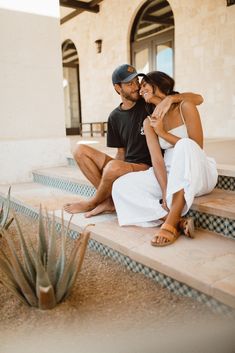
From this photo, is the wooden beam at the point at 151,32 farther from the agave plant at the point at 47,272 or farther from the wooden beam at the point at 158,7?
the agave plant at the point at 47,272

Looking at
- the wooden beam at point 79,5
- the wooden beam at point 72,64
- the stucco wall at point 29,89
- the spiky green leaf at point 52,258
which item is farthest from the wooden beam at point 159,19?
the spiky green leaf at point 52,258

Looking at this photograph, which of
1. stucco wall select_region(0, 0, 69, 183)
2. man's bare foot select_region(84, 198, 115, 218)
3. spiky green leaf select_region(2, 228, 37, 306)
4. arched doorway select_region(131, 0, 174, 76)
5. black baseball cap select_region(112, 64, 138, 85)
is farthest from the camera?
arched doorway select_region(131, 0, 174, 76)

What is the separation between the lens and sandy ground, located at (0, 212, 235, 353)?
1382 millimetres

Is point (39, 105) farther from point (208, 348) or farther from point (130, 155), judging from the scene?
point (208, 348)

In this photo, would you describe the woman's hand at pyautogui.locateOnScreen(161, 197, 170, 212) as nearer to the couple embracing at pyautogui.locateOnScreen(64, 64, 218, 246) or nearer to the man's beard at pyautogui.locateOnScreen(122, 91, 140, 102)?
the couple embracing at pyautogui.locateOnScreen(64, 64, 218, 246)

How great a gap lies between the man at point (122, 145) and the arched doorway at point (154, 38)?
19.0ft

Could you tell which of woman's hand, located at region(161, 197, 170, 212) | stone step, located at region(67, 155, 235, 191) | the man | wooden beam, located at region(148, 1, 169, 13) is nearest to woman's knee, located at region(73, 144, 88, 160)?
the man

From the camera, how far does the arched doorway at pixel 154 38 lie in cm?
795

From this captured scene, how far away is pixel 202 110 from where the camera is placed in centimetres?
693

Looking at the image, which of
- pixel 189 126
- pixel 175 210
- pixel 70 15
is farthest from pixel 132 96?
pixel 70 15

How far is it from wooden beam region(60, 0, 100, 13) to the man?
8.14 metres

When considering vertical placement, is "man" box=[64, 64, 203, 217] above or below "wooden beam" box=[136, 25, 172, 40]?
below

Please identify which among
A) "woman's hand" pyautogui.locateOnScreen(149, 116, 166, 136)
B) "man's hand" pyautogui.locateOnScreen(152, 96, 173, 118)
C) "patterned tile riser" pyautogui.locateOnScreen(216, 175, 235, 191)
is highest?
"man's hand" pyautogui.locateOnScreen(152, 96, 173, 118)

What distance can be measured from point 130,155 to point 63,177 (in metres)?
1.33
